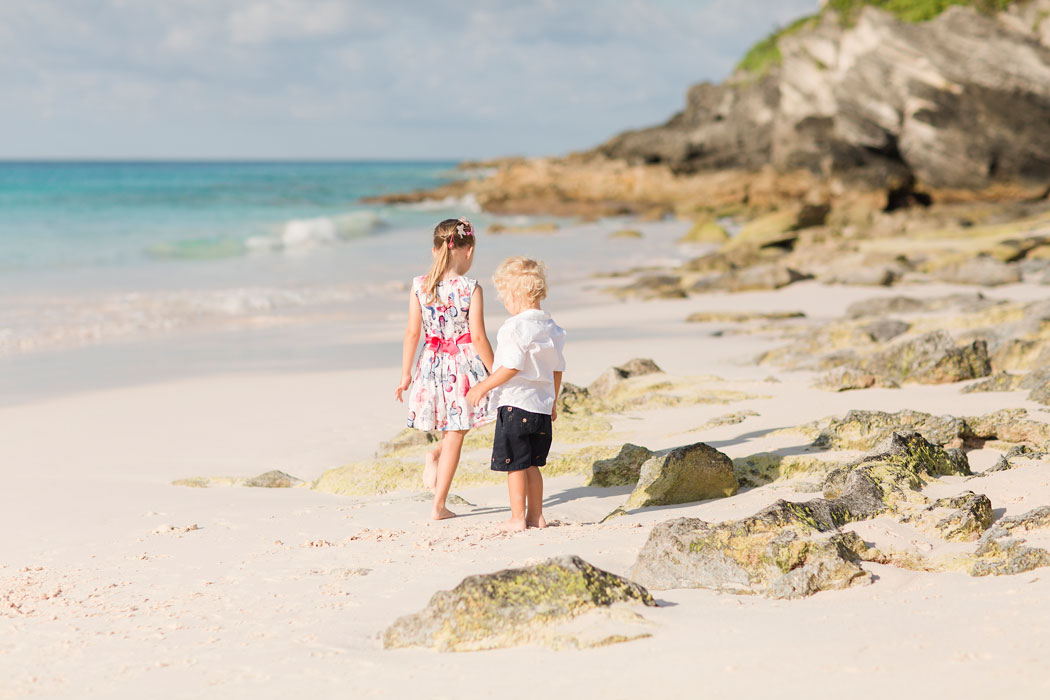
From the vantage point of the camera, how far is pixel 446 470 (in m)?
5.01

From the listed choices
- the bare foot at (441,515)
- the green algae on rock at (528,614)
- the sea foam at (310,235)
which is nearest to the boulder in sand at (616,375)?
the bare foot at (441,515)

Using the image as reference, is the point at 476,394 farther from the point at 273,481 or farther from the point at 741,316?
the point at 741,316

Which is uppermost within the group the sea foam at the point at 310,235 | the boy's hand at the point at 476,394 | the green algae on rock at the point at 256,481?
the sea foam at the point at 310,235

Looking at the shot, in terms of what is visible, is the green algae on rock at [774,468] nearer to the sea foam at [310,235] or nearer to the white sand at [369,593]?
the white sand at [369,593]

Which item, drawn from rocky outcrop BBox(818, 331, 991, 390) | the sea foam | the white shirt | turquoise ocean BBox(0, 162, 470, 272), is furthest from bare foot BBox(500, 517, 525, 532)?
the sea foam

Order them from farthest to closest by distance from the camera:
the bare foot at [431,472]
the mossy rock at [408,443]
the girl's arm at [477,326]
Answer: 1. the mossy rock at [408,443]
2. the bare foot at [431,472]
3. the girl's arm at [477,326]

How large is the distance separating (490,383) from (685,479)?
1.10 metres

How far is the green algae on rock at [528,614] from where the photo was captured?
3.09m

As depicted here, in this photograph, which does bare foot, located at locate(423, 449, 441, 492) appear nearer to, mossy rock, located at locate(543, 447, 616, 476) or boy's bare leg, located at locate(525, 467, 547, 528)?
boy's bare leg, located at locate(525, 467, 547, 528)

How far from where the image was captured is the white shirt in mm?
4668

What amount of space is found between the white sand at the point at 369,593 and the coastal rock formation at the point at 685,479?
10 centimetres

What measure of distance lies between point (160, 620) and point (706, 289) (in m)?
14.1

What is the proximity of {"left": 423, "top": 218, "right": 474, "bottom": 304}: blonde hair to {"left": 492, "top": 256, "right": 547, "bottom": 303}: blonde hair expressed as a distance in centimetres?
47

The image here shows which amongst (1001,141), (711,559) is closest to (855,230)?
(1001,141)
